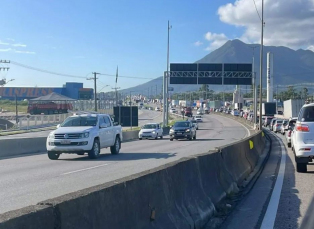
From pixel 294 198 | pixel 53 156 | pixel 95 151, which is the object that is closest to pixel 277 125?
pixel 95 151

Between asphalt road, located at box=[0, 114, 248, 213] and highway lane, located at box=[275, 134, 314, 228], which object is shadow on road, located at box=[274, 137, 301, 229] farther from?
Answer: asphalt road, located at box=[0, 114, 248, 213]

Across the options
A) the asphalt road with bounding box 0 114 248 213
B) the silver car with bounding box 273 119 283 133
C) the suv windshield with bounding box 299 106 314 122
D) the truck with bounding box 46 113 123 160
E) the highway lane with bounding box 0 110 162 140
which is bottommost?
the highway lane with bounding box 0 110 162 140

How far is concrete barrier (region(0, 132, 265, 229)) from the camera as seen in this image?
5.15 metres

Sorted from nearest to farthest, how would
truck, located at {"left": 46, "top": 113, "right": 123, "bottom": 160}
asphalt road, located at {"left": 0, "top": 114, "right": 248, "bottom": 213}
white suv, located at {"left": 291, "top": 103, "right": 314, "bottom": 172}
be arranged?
asphalt road, located at {"left": 0, "top": 114, "right": 248, "bottom": 213}, white suv, located at {"left": 291, "top": 103, "right": 314, "bottom": 172}, truck, located at {"left": 46, "top": 113, "right": 123, "bottom": 160}

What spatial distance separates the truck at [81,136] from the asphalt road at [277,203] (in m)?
8.02

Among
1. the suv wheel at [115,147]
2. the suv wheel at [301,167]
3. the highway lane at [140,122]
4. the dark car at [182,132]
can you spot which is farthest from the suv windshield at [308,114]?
the highway lane at [140,122]

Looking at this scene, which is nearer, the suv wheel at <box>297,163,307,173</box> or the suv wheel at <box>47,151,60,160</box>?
the suv wheel at <box>297,163,307,173</box>

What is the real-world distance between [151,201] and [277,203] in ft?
17.7

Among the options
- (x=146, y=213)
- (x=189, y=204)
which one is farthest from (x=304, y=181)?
(x=146, y=213)

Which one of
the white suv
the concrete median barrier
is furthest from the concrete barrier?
the white suv

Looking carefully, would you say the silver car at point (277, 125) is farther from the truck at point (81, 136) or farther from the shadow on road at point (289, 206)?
the shadow on road at point (289, 206)

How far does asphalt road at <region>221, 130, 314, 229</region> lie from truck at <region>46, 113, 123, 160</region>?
26.3 feet

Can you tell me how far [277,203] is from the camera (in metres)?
11.9

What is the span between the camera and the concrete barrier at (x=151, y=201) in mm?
5148
